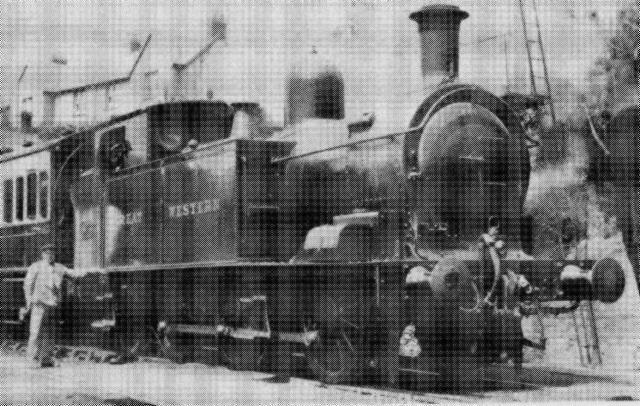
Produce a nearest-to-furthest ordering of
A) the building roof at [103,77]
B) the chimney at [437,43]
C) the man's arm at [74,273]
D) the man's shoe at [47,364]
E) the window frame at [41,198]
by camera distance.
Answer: the chimney at [437,43], the man's shoe at [47,364], the man's arm at [74,273], the window frame at [41,198], the building roof at [103,77]

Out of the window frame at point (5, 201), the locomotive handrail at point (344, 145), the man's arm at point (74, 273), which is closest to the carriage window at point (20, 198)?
the window frame at point (5, 201)

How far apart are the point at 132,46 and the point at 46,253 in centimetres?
3179

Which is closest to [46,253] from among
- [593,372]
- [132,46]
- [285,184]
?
[285,184]

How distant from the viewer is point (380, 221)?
28.9ft

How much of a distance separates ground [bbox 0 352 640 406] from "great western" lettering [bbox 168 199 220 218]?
192cm

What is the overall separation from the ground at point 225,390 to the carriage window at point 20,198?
4048mm

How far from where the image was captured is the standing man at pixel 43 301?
11.6 metres

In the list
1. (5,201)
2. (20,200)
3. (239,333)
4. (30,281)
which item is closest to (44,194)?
(20,200)

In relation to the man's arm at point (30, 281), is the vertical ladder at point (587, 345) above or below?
below

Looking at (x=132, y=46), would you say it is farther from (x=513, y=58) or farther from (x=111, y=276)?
(x=111, y=276)

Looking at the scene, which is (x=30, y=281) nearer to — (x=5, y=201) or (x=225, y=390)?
(x=5, y=201)

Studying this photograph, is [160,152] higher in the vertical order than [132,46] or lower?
lower

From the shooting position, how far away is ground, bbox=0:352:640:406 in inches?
316

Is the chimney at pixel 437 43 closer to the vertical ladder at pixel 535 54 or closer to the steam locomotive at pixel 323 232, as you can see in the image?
the steam locomotive at pixel 323 232
